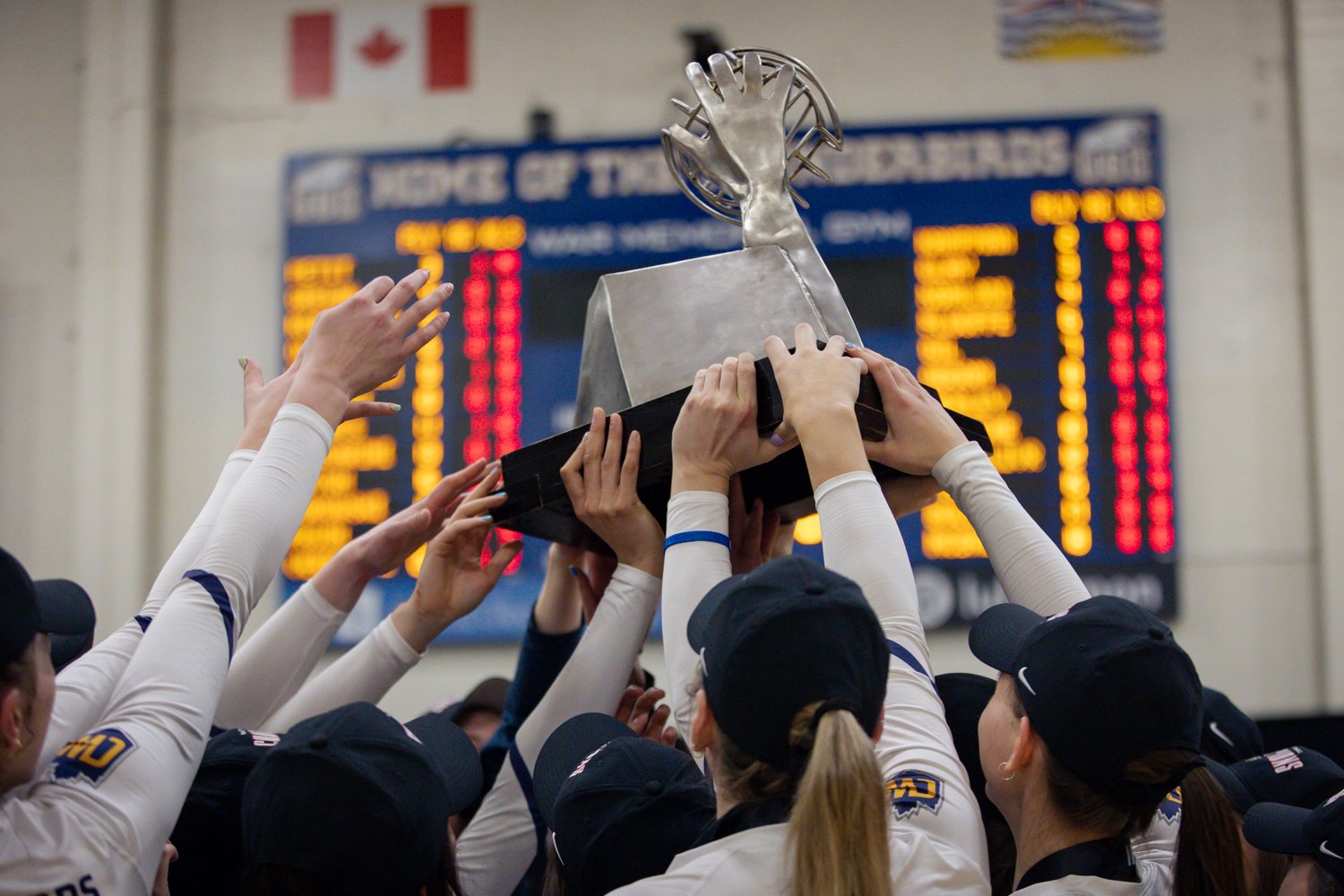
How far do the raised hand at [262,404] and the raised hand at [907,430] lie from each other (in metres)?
0.55

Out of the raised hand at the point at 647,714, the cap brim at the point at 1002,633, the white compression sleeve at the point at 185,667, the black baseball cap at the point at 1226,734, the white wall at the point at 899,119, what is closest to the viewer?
the white compression sleeve at the point at 185,667

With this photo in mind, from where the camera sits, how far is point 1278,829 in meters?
1.19

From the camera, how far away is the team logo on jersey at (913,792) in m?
0.98

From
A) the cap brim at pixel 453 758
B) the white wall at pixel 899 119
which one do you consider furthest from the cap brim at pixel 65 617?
the white wall at pixel 899 119

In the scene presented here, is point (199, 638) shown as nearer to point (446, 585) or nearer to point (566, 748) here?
point (566, 748)

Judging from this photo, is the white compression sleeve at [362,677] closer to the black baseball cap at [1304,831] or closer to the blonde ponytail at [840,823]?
the blonde ponytail at [840,823]

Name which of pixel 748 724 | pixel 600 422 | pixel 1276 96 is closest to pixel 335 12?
pixel 1276 96

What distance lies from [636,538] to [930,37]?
112 inches

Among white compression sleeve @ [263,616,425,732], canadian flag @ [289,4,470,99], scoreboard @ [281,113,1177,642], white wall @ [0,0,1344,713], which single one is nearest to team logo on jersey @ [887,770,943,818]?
white compression sleeve @ [263,616,425,732]

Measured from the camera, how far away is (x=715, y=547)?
117 cm

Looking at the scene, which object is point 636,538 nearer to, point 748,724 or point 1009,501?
point 1009,501

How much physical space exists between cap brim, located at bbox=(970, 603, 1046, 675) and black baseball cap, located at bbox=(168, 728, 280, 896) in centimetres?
67

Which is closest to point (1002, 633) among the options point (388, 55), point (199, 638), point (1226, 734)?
point (199, 638)

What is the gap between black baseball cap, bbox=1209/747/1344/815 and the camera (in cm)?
136
